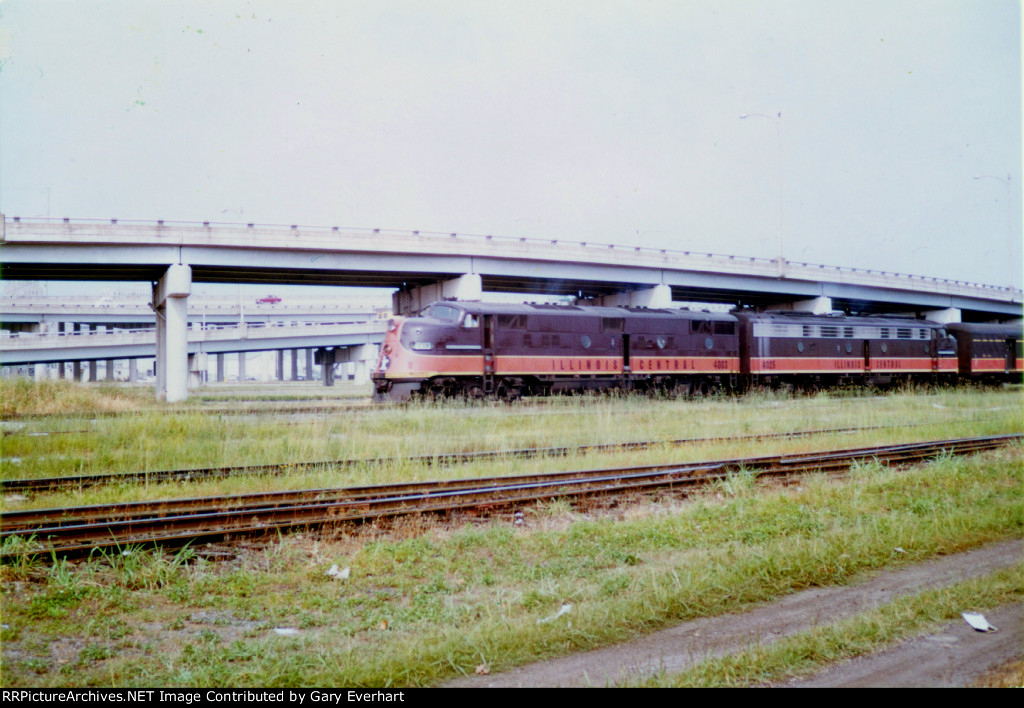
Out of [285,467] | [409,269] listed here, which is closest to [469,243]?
[409,269]

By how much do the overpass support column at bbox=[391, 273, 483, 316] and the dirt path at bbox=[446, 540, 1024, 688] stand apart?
26.3 metres

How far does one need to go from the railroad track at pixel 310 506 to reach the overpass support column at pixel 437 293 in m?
21.1

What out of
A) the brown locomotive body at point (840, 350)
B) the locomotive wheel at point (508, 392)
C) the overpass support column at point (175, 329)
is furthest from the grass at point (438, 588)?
the overpass support column at point (175, 329)

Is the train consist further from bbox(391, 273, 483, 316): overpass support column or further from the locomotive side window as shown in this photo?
bbox(391, 273, 483, 316): overpass support column

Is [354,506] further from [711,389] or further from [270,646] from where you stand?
[711,389]

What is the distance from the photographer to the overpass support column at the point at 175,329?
29.7 meters

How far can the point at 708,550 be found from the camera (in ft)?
22.9

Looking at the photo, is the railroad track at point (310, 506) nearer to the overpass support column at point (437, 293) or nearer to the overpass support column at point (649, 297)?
the overpass support column at point (437, 293)

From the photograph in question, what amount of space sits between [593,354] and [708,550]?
709 inches

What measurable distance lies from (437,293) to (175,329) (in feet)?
42.5

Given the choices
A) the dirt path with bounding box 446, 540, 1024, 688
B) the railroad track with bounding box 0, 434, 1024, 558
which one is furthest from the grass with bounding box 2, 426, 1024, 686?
the railroad track with bounding box 0, 434, 1024, 558

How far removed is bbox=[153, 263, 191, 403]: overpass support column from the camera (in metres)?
29.7

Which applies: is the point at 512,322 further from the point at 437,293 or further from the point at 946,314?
the point at 946,314
